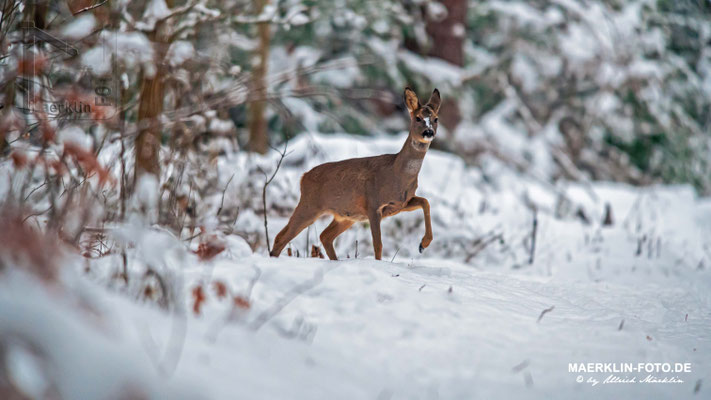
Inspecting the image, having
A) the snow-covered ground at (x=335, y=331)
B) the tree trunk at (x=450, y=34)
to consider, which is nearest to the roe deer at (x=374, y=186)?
the snow-covered ground at (x=335, y=331)

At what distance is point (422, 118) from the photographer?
4.25 meters

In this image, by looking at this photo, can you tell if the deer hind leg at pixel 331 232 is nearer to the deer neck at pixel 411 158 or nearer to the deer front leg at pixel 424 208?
the deer front leg at pixel 424 208

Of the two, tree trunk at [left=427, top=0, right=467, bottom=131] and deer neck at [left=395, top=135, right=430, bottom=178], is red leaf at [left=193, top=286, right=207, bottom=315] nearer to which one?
deer neck at [left=395, top=135, right=430, bottom=178]

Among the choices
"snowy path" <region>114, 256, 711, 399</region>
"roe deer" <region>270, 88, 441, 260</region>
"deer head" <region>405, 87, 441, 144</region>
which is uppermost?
"deer head" <region>405, 87, 441, 144</region>

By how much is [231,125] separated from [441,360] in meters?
4.50

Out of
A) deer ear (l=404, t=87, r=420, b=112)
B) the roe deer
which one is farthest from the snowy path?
deer ear (l=404, t=87, r=420, b=112)

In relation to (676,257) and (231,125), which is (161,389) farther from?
(676,257)

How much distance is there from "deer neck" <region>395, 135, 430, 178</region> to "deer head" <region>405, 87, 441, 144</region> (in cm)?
3

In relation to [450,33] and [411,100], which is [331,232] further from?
[450,33]

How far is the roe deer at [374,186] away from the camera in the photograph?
425 cm

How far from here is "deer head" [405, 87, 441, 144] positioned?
4148 mm

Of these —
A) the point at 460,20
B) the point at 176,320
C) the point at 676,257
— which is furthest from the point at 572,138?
the point at 176,320

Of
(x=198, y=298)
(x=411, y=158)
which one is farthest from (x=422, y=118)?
(x=198, y=298)

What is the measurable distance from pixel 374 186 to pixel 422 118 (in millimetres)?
539
